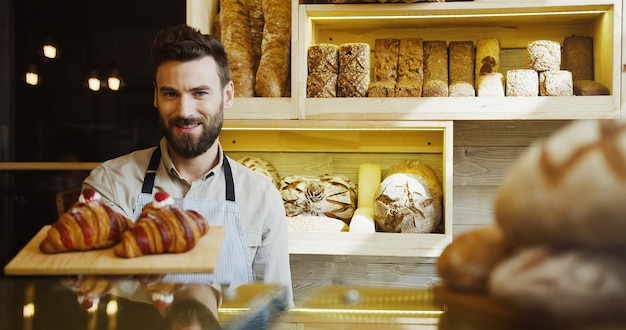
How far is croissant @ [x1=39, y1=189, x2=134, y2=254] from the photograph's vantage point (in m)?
0.93

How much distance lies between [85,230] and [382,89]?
173 centimetres

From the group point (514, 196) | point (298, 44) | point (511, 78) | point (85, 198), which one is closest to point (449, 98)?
point (511, 78)

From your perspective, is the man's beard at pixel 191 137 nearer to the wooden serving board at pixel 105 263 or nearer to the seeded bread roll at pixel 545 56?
the wooden serving board at pixel 105 263

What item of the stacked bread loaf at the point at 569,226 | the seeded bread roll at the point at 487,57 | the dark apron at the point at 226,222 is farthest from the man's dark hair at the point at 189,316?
the seeded bread roll at the point at 487,57

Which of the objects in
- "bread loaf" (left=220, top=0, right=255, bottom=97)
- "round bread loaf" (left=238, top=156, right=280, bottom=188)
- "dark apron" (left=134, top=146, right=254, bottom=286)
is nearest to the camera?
"dark apron" (left=134, top=146, right=254, bottom=286)

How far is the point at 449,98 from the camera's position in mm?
2469

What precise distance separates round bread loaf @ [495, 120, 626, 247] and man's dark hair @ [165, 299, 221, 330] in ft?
1.31

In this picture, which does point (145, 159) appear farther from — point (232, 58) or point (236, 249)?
point (232, 58)

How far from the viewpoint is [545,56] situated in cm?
246

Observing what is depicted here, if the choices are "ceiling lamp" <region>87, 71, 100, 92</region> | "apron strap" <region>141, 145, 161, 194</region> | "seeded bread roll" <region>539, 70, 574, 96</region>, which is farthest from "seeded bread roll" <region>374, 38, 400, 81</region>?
"ceiling lamp" <region>87, 71, 100, 92</region>

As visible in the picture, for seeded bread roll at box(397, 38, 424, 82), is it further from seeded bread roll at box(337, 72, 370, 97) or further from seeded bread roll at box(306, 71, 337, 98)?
seeded bread roll at box(306, 71, 337, 98)

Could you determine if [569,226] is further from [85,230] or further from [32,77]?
[32,77]

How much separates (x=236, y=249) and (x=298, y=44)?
0.94 meters

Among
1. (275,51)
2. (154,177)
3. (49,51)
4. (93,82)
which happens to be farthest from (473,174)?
(49,51)
